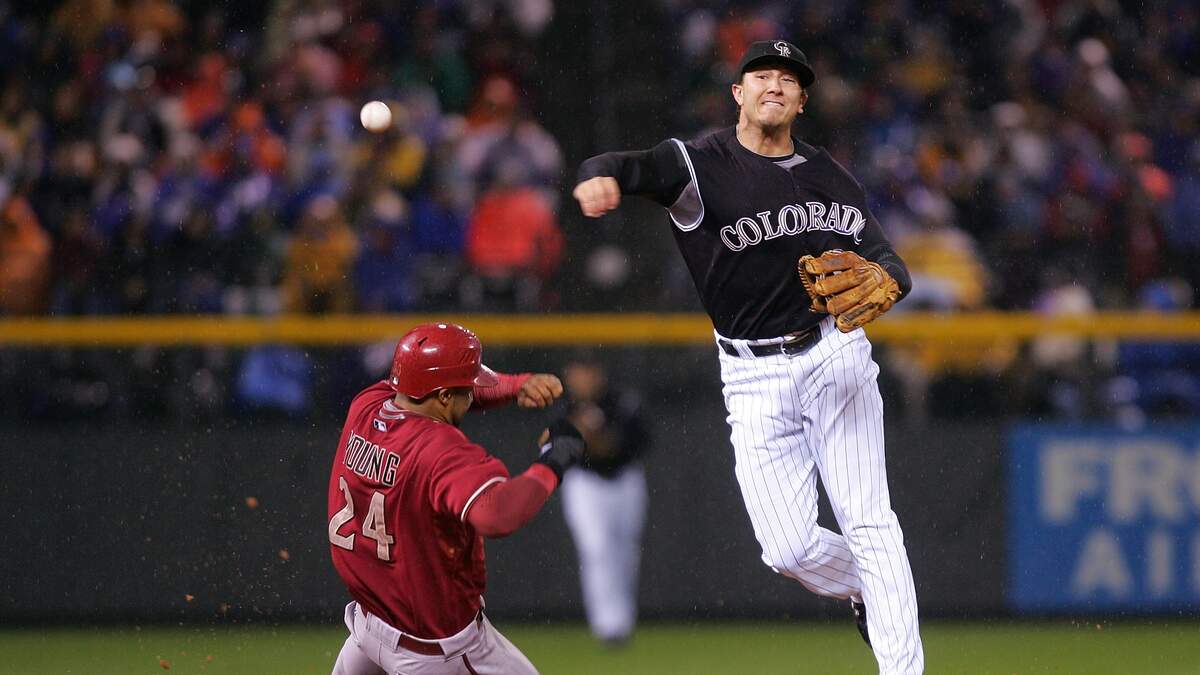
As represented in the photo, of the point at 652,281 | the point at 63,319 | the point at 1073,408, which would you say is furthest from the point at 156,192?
the point at 1073,408

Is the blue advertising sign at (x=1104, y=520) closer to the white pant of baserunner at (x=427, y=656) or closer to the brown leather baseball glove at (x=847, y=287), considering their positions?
the brown leather baseball glove at (x=847, y=287)

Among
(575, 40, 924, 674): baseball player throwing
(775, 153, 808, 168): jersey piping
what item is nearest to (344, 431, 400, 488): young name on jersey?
(575, 40, 924, 674): baseball player throwing

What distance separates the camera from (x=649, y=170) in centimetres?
528

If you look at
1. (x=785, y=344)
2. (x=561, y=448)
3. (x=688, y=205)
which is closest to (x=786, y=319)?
(x=785, y=344)

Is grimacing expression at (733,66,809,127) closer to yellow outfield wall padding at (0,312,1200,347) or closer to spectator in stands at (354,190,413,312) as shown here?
yellow outfield wall padding at (0,312,1200,347)

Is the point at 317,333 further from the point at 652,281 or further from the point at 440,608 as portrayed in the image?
the point at 440,608

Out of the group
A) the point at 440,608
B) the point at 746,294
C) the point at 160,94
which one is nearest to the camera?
the point at 440,608

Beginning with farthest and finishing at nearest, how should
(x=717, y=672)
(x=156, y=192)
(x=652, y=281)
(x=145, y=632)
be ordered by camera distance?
(x=156, y=192), (x=652, y=281), (x=145, y=632), (x=717, y=672)

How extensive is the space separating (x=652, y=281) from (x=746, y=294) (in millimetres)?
4223

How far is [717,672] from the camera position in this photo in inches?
308

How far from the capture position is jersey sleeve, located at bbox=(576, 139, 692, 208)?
5074mm

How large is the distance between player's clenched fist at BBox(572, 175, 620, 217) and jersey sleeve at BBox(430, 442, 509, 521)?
0.85 meters

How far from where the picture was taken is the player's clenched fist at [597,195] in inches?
189

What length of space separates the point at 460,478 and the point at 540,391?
76 centimetres
